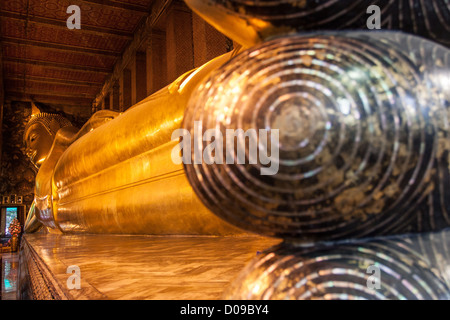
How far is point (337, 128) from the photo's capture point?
30 cm

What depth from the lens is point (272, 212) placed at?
333 mm

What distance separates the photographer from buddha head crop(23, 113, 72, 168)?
340 cm

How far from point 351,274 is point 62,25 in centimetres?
751

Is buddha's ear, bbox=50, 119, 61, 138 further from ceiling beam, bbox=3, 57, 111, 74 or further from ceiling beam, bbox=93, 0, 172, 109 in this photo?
ceiling beam, bbox=3, 57, 111, 74

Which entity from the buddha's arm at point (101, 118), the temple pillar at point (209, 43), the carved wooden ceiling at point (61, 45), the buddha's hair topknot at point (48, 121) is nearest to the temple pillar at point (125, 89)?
the carved wooden ceiling at point (61, 45)

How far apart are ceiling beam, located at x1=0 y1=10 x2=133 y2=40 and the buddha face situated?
401 cm

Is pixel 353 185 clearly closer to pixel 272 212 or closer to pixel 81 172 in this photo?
pixel 272 212

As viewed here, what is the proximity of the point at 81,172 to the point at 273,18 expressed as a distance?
1.78 metres

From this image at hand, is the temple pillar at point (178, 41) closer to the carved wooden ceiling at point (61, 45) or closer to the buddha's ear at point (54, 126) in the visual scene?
the carved wooden ceiling at point (61, 45)

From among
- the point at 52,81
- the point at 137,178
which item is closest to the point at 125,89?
the point at 52,81

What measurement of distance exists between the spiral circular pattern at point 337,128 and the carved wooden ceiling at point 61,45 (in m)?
6.60

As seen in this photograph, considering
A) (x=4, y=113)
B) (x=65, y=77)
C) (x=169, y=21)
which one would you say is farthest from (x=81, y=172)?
(x=4, y=113)

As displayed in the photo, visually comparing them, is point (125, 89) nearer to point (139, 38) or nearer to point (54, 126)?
point (139, 38)

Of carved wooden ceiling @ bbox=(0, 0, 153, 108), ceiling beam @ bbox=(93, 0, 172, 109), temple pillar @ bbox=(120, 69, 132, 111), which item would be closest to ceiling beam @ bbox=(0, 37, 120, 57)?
carved wooden ceiling @ bbox=(0, 0, 153, 108)
